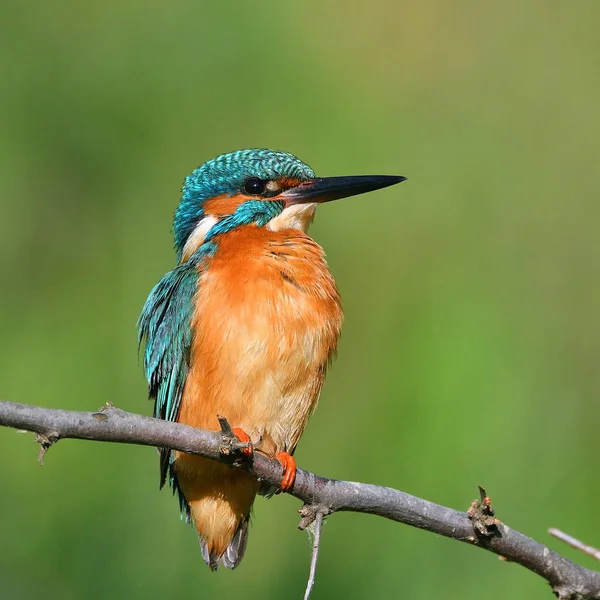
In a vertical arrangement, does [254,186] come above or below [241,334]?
above

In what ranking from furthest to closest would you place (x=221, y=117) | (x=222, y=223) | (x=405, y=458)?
(x=221, y=117) → (x=405, y=458) → (x=222, y=223)

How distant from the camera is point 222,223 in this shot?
336 centimetres

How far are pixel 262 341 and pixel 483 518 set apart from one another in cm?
87

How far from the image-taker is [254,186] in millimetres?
3438

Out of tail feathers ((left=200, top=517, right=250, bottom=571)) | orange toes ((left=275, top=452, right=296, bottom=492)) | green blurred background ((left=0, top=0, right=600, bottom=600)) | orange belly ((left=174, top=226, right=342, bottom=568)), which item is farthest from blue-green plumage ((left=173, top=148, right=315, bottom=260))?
orange toes ((left=275, top=452, right=296, bottom=492))

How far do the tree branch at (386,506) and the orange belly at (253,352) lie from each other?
31cm

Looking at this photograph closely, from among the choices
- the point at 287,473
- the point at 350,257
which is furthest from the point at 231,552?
the point at 350,257

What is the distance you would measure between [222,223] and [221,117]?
167cm

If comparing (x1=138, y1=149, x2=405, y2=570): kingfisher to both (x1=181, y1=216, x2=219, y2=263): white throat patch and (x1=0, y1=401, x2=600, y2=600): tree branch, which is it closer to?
(x1=181, y1=216, x2=219, y2=263): white throat patch

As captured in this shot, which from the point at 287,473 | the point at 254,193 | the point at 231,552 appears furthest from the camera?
the point at 254,193

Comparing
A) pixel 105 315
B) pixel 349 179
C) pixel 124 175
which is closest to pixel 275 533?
pixel 105 315

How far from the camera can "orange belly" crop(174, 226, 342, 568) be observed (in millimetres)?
2922

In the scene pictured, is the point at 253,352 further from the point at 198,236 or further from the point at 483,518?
the point at 483,518

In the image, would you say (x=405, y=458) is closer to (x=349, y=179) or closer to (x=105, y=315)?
(x=349, y=179)
